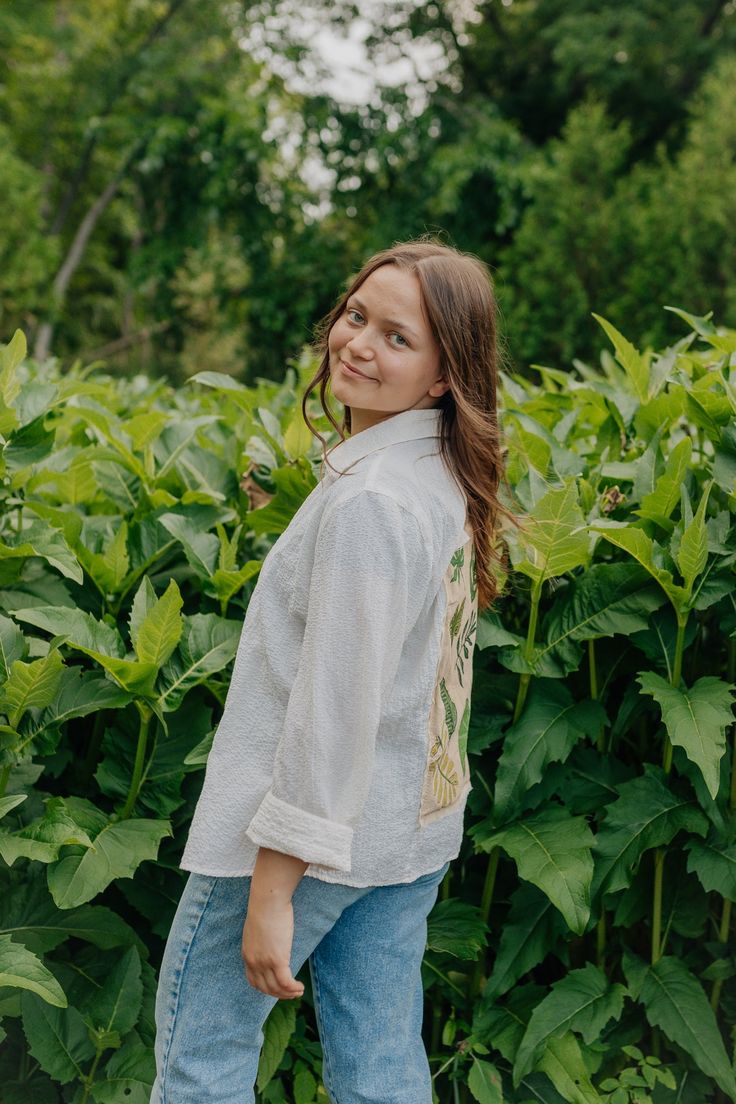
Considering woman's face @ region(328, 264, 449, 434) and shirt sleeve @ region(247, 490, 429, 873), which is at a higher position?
woman's face @ region(328, 264, 449, 434)

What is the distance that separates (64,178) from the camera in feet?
75.3

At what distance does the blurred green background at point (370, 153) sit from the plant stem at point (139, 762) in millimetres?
14181

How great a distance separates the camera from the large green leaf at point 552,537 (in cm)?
183

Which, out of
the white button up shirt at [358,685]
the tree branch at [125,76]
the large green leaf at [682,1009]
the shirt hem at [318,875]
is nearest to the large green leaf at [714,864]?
the large green leaf at [682,1009]

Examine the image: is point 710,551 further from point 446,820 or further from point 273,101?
point 273,101

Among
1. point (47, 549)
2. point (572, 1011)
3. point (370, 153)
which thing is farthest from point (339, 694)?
point (370, 153)

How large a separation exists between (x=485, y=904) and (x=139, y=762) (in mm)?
797

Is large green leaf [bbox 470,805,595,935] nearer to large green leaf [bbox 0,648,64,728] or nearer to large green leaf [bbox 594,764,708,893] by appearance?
large green leaf [bbox 594,764,708,893]

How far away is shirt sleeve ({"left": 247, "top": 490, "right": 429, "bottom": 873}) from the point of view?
4.40ft

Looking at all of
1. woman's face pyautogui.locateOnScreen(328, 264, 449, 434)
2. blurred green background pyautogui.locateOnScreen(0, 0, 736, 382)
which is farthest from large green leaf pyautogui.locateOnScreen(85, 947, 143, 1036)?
blurred green background pyautogui.locateOnScreen(0, 0, 736, 382)

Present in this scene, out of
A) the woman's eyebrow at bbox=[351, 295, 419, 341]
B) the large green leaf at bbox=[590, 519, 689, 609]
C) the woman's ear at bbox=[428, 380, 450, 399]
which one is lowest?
the large green leaf at bbox=[590, 519, 689, 609]

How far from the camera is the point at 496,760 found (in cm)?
217

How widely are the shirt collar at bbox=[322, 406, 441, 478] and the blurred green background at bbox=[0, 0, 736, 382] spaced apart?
1427 cm

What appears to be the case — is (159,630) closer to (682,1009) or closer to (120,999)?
(120,999)
